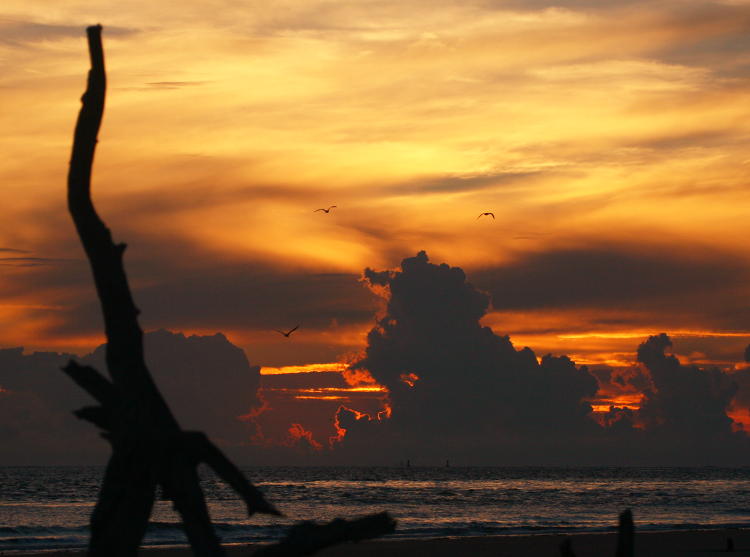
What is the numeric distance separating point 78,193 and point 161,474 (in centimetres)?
258

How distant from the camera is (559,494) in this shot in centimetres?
9138

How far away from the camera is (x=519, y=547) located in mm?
34875

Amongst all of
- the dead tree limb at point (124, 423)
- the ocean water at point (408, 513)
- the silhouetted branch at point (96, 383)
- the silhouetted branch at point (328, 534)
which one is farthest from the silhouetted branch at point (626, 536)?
the ocean water at point (408, 513)

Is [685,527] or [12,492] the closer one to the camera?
[685,527]

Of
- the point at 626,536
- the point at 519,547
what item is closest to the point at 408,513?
the point at 519,547

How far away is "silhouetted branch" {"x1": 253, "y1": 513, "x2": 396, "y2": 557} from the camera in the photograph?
27.1ft

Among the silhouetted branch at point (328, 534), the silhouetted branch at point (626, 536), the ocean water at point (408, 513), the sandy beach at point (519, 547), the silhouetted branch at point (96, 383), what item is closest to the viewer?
the silhouetted branch at point (328, 534)

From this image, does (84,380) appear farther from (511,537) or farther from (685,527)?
(685,527)

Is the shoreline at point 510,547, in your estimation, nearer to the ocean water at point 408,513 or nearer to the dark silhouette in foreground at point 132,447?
the ocean water at point 408,513

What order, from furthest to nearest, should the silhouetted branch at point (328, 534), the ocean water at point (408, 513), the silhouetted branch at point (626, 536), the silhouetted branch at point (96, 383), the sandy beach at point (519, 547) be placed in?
the ocean water at point (408, 513) < the sandy beach at point (519, 547) < the silhouetted branch at point (626, 536) < the silhouetted branch at point (96, 383) < the silhouetted branch at point (328, 534)

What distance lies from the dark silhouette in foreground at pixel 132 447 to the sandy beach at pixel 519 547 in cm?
2358

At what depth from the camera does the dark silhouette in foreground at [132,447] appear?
8.31 m

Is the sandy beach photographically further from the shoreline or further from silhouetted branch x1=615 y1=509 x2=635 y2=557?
silhouetted branch x1=615 y1=509 x2=635 y2=557

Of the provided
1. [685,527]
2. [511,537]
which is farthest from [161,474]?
[685,527]
